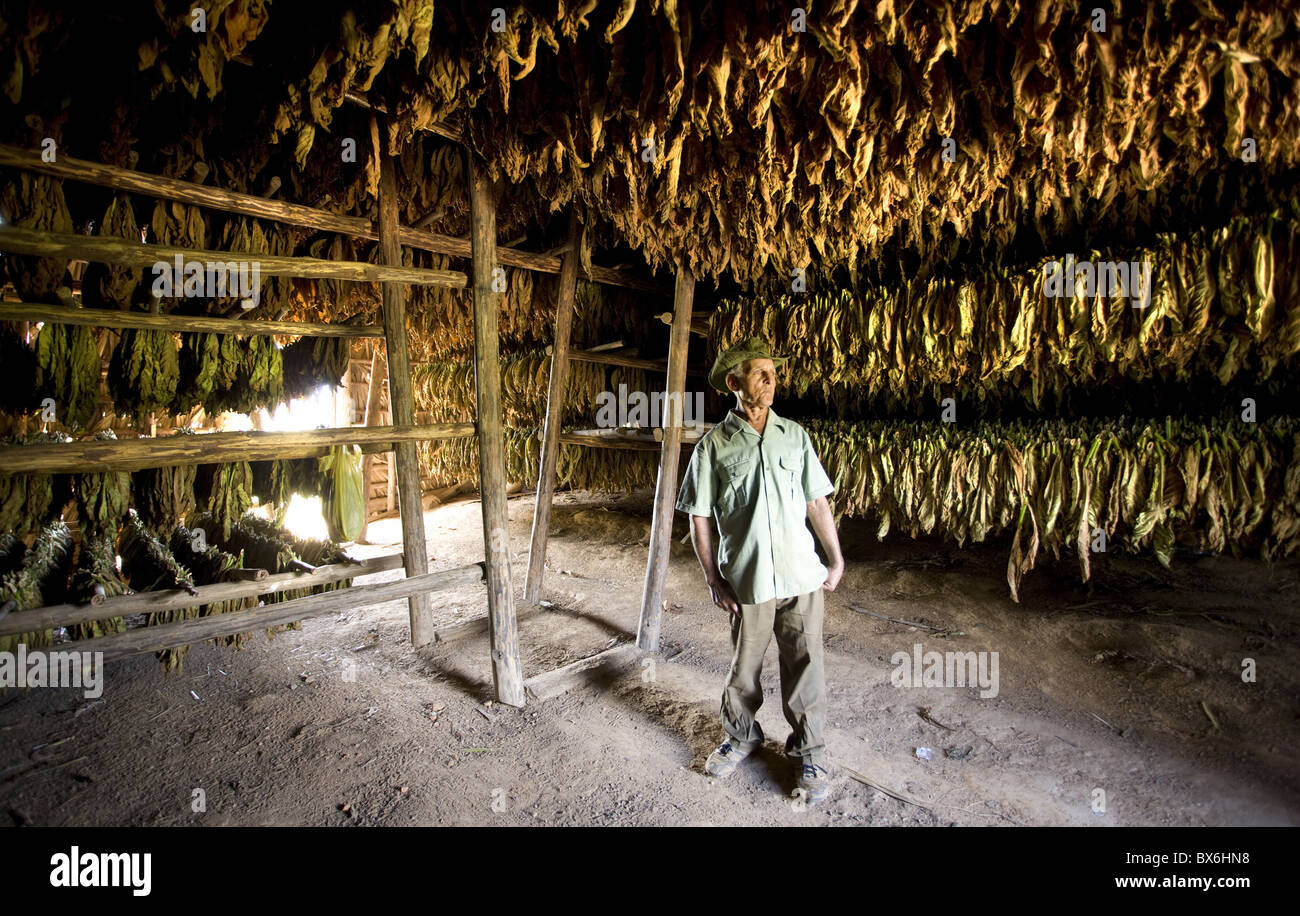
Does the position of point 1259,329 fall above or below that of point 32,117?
below

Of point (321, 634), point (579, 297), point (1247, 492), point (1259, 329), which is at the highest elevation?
point (579, 297)

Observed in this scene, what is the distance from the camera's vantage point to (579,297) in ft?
22.1

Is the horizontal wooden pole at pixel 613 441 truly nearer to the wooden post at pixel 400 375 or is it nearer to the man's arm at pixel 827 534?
the wooden post at pixel 400 375

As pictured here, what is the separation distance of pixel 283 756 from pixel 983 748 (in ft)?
12.5

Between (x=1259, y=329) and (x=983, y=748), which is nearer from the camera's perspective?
(x=983, y=748)

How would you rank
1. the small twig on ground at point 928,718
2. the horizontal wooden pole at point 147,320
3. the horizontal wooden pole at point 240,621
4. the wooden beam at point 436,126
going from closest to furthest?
the horizontal wooden pole at point 240,621
the horizontal wooden pole at point 147,320
the wooden beam at point 436,126
the small twig on ground at point 928,718

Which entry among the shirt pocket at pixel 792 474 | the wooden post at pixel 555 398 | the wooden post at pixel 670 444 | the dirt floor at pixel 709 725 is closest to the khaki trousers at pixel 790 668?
the dirt floor at pixel 709 725

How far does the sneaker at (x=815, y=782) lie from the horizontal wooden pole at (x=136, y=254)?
3.72 meters

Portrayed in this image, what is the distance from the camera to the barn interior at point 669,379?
260 cm

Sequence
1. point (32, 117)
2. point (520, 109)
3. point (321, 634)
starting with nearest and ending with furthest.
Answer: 1. point (32, 117)
2. point (520, 109)
3. point (321, 634)

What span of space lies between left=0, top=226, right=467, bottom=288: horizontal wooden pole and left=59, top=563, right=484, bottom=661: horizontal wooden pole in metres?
1.76

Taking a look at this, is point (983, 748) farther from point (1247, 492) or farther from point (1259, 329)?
point (1259, 329)

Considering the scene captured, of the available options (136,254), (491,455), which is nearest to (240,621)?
(491,455)
